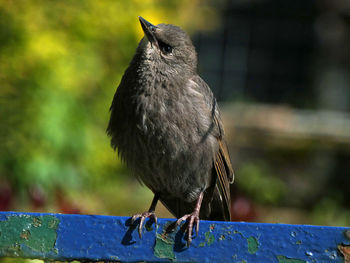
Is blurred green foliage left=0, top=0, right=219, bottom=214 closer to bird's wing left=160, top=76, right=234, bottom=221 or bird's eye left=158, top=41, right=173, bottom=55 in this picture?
bird's wing left=160, top=76, right=234, bottom=221

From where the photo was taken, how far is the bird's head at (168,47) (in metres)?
3.98

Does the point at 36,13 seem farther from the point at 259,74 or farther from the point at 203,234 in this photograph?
the point at 259,74

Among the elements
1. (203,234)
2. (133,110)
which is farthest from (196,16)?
(203,234)

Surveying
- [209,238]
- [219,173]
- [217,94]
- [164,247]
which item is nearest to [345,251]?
[209,238]

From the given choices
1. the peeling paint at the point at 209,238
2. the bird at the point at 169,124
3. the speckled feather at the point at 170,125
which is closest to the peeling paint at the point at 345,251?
the peeling paint at the point at 209,238

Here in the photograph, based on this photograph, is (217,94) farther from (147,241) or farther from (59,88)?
(147,241)

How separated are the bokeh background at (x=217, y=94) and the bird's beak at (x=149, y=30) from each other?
3.58 feet

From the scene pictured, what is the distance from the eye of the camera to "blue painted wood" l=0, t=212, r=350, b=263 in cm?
259

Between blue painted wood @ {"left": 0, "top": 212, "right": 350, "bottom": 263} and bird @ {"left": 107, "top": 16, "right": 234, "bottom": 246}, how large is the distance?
999 mm

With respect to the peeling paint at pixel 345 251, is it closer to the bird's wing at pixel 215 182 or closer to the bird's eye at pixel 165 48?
the bird's wing at pixel 215 182

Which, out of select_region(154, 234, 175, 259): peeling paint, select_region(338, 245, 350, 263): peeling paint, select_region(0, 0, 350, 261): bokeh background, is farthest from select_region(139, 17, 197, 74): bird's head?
select_region(338, 245, 350, 263): peeling paint

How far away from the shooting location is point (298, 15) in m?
10.4

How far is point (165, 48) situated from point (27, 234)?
1784 millimetres

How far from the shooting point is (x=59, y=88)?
486 cm
